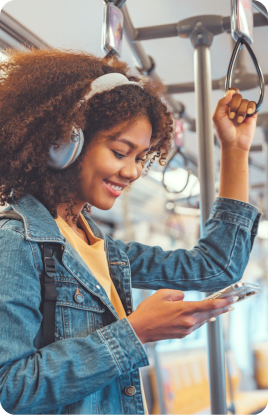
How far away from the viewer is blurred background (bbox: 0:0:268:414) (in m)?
1.36

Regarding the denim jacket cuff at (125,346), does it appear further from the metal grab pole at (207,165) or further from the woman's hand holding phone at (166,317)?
the metal grab pole at (207,165)

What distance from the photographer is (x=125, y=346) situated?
0.63m

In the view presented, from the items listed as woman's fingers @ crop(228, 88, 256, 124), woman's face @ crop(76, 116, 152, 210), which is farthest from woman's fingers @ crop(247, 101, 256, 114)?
woman's face @ crop(76, 116, 152, 210)

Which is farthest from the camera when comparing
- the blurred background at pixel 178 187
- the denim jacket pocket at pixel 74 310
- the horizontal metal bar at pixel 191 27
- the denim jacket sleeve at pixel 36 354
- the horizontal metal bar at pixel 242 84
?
the horizontal metal bar at pixel 242 84

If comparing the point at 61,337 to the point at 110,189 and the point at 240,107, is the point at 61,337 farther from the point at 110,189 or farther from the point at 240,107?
the point at 240,107

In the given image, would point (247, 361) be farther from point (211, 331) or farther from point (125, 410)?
point (125, 410)

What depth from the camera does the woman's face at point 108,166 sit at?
0.82 metres

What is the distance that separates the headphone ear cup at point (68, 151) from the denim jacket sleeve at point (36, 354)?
19 cm

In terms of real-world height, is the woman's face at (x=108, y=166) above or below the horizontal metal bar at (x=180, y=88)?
below

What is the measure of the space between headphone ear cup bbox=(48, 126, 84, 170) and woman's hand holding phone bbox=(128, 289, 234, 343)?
313mm

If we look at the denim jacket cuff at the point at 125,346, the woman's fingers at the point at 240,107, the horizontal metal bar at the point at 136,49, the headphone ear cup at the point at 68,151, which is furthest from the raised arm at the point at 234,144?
the denim jacket cuff at the point at 125,346

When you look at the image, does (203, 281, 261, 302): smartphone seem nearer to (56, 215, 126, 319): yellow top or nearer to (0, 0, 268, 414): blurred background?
(56, 215, 126, 319): yellow top

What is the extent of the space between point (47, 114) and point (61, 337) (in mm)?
427

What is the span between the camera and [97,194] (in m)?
0.83
